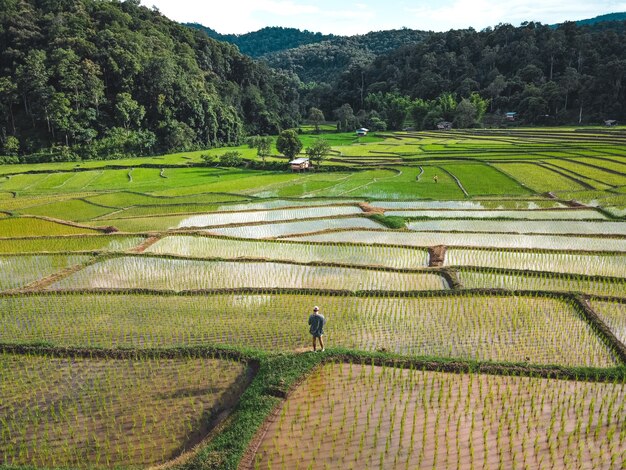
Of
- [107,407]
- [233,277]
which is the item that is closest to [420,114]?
[233,277]

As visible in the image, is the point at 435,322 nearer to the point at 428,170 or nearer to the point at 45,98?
the point at 428,170

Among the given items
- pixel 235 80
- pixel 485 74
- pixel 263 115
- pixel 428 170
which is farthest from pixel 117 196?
pixel 485 74

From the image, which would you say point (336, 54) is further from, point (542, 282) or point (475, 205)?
point (542, 282)

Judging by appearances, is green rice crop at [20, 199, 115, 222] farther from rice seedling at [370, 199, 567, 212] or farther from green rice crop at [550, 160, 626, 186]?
green rice crop at [550, 160, 626, 186]

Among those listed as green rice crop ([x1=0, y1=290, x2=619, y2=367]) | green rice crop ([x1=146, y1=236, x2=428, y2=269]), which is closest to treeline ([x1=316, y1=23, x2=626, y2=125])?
green rice crop ([x1=146, y1=236, x2=428, y2=269])

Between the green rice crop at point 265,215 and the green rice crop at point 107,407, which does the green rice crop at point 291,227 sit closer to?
the green rice crop at point 265,215

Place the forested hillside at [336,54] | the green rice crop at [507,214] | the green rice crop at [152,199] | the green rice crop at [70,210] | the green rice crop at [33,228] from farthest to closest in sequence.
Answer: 1. the forested hillside at [336,54]
2. the green rice crop at [152,199]
3. the green rice crop at [70,210]
4. the green rice crop at [507,214]
5. the green rice crop at [33,228]

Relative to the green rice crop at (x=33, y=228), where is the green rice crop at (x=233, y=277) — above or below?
below

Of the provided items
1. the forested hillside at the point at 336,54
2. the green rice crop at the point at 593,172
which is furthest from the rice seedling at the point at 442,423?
the forested hillside at the point at 336,54
